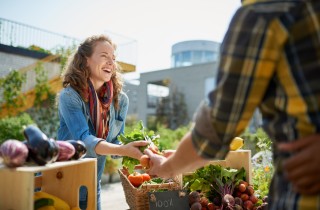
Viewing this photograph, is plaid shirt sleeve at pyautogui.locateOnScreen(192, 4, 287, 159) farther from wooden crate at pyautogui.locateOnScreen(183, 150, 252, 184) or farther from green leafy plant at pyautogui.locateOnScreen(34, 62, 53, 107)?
green leafy plant at pyautogui.locateOnScreen(34, 62, 53, 107)

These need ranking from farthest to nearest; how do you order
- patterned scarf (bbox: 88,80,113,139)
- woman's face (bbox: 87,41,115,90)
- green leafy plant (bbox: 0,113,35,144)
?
green leafy plant (bbox: 0,113,35,144) → woman's face (bbox: 87,41,115,90) → patterned scarf (bbox: 88,80,113,139)

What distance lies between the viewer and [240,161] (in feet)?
8.04

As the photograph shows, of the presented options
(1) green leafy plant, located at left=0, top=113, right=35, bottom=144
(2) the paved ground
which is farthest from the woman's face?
(1) green leafy plant, located at left=0, top=113, right=35, bottom=144

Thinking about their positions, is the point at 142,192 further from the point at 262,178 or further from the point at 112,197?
the point at 112,197

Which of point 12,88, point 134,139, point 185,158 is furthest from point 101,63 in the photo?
point 12,88

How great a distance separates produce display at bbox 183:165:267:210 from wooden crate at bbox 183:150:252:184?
0.25ft

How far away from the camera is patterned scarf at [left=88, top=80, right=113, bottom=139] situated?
7.70ft

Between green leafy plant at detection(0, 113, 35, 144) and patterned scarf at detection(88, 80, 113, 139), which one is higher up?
patterned scarf at detection(88, 80, 113, 139)

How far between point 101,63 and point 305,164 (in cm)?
186

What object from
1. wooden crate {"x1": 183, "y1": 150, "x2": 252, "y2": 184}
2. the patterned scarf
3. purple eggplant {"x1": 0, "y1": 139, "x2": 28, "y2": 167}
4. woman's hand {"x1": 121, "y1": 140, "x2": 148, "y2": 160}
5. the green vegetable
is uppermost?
the patterned scarf

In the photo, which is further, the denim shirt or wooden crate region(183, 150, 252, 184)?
wooden crate region(183, 150, 252, 184)

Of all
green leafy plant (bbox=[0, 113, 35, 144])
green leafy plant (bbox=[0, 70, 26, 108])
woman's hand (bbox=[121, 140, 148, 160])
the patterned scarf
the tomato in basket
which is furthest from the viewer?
green leafy plant (bbox=[0, 70, 26, 108])

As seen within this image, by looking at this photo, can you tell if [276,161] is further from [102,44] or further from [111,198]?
[111,198]

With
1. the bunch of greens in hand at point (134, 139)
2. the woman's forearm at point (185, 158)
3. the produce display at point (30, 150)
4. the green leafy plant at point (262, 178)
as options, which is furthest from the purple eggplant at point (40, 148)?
the green leafy plant at point (262, 178)
